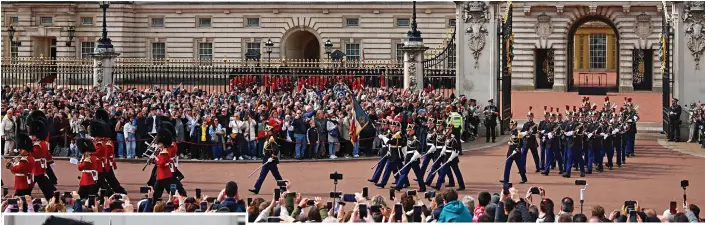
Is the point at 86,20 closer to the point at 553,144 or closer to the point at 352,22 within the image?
the point at 352,22

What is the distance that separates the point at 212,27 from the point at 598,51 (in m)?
19.3

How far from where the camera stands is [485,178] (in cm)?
2381

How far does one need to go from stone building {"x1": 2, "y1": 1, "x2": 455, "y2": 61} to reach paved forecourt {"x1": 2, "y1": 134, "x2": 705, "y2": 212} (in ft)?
87.6

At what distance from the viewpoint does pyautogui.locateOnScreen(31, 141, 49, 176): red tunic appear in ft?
65.3

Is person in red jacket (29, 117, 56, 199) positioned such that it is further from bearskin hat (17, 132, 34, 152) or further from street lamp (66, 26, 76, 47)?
street lamp (66, 26, 76, 47)

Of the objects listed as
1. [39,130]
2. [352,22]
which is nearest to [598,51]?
[352,22]

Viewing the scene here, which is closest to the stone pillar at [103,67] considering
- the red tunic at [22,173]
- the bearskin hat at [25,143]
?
the bearskin hat at [25,143]

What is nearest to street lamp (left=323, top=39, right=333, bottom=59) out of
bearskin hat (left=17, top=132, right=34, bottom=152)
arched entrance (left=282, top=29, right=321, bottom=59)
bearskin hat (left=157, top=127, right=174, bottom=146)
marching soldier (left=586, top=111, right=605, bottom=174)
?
arched entrance (left=282, top=29, right=321, bottom=59)

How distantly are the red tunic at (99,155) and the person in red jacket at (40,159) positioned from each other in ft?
2.45

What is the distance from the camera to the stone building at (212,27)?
54500 millimetres

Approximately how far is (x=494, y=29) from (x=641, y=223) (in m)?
18.6

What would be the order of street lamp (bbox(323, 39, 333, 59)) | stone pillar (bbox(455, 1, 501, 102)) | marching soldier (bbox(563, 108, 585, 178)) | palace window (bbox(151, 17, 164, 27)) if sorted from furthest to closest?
palace window (bbox(151, 17, 164, 27)) < street lamp (bbox(323, 39, 333, 59)) < stone pillar (bbox(455, 1, 501, 102)) < marching soldier (bbox(563, 108, 585, 178))

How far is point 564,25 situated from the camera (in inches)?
1967

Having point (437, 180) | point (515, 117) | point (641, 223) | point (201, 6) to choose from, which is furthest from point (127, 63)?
point (641, 223)
